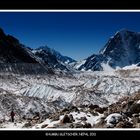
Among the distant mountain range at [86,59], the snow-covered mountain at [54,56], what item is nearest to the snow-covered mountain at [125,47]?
the distant mountain range at [86,59]

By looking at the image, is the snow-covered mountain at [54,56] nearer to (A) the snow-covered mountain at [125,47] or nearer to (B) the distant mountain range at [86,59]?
(B) the distant mountain range at [86,59]

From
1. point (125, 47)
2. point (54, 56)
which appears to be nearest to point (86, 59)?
point (125, 47)

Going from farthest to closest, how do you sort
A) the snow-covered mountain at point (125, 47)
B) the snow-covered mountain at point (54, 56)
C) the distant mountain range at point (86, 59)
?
the snow-covered mountain at point (54, 56)
the distant mountain range at point (86, 59)
the snow-covered mountain at point (125, 47)

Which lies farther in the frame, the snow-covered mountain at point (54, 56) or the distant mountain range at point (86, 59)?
the snow-covered mountain at point (54, 56)

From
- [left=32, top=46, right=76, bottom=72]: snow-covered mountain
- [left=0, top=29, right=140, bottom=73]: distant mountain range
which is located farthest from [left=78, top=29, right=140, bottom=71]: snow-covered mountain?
[left=32, top=46, right=76, bottom=72]: snow-covered mountain

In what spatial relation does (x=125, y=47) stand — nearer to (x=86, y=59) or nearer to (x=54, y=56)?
(x=86, y=59)

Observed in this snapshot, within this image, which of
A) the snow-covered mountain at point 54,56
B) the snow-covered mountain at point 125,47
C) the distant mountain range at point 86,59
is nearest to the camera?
the snow-covered mountain at point 125,47

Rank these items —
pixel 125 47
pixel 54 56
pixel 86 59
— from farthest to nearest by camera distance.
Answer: pixel 54 56
pixel 125 47
pixel 86 59

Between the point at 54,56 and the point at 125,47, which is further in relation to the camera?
the point at 54,56
